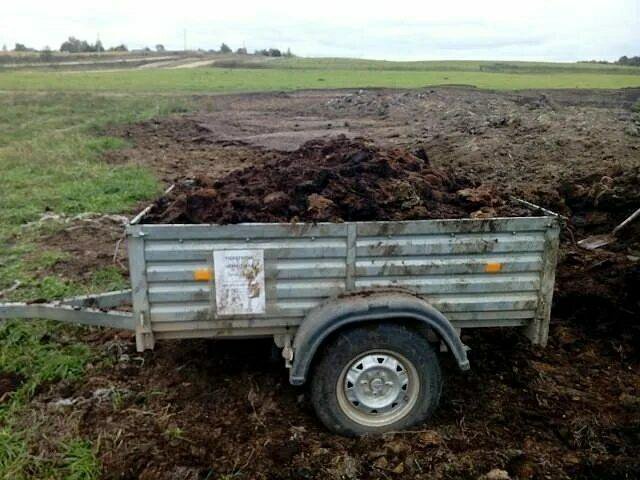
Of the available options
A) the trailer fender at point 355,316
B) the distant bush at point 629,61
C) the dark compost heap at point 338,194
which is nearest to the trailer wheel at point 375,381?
the trailer fender at point 355,316

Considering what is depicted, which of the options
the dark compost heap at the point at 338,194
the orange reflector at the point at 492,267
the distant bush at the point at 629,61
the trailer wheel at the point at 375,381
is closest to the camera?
the trailer wheel at the point at 375,381

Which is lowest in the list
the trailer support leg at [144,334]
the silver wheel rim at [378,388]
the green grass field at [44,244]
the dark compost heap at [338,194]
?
the green grass field at [44,244]

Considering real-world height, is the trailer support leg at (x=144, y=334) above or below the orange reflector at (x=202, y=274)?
below

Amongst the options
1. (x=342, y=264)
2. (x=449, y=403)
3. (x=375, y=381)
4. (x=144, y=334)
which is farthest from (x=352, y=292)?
(x=144, y=334)

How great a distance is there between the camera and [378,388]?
395 centimetres

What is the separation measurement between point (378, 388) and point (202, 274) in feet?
4.49

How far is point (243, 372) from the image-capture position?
471 cm

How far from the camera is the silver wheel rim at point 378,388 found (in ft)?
12.7

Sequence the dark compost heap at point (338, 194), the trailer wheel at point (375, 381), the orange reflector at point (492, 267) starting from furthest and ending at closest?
the dark compost heap at point (338, 194) < the orange reflector at point (492, 267) < the trailer wheel at point (375, 381)

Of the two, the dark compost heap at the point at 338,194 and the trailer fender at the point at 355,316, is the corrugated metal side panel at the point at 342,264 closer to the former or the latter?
the trailer fender at the point at 355,316

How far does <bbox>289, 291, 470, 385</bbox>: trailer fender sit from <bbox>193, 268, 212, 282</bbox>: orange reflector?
0.68 metres

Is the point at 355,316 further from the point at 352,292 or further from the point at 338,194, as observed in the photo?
the point at 338,194

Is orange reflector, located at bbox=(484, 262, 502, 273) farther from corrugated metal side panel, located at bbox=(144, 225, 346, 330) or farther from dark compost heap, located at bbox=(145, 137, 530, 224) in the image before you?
corrugated metal side panel, located at bbox=(144, 225, 346, 330)

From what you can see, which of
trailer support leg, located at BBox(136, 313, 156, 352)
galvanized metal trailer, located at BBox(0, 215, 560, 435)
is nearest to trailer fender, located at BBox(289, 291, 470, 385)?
galvanized metal trailer, located at BBox(0, 215, 560, 435)
